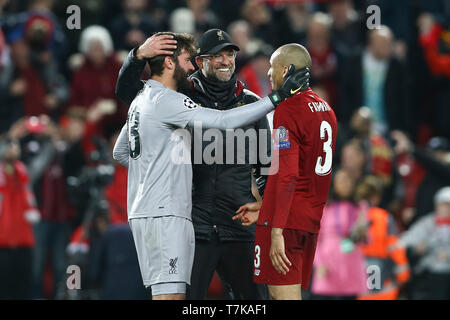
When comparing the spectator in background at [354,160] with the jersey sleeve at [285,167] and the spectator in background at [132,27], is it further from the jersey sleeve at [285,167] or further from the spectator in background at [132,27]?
the jersey sleeve at [285,167]

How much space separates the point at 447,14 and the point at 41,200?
601 cm

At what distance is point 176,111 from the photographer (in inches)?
255

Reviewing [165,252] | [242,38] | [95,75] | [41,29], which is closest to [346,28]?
[242,38]

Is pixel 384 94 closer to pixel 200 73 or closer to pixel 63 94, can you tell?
pixel 63 94

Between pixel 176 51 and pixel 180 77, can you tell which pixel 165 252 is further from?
pixel 176 51

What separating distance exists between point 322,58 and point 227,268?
6345mm

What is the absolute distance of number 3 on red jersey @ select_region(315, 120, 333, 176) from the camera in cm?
648

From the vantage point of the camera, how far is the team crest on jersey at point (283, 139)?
6352 mm

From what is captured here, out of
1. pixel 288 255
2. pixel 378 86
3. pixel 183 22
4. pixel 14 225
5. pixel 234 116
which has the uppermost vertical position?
pixel 183 22

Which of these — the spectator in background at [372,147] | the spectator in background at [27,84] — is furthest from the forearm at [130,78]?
the spectator in background at [27,84]

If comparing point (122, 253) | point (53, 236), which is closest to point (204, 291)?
point (122, 253)

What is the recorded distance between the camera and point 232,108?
688 centimetres

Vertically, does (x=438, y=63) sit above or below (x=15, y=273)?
above
